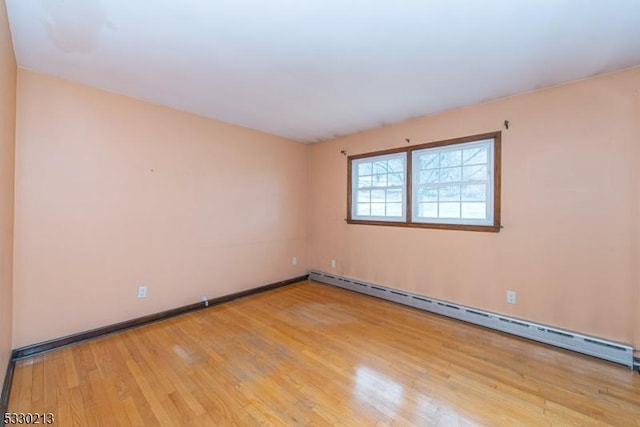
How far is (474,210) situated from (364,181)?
157cm

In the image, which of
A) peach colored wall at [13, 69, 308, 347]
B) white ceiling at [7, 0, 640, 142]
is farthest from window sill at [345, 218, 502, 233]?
peach colored wall at [13, 69, 308, 347]

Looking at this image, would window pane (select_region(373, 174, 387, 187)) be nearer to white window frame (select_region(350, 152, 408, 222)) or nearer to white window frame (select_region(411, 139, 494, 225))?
white window frame (select_region(350, 152, 408, 222))

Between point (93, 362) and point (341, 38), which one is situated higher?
point (341, 38)

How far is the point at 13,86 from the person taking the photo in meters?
2.04

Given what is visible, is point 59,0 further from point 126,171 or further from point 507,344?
point 507,344

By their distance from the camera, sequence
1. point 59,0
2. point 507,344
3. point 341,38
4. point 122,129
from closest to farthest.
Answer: point 59,0 < point 341,38 < point 507,344 < point 122,129

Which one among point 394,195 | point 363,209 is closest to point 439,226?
point 394,195

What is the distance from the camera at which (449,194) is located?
10.6 ft

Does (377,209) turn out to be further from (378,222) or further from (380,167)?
(380,167)

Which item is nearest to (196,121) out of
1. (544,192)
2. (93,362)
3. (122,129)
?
(122,129)

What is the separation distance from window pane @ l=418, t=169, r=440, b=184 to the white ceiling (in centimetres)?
83

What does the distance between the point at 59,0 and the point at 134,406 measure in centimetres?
241

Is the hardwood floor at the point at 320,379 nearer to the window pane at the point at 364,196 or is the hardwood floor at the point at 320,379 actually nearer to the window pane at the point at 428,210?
the window pane at the point at 428,210

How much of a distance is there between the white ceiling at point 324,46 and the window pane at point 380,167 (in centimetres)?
113
